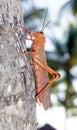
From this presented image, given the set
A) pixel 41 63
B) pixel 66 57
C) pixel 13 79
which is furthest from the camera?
pixel 66 57

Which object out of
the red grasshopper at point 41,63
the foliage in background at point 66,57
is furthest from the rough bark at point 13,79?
the foliage in background at point 66,57

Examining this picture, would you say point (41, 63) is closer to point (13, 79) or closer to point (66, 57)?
point (13, 79)

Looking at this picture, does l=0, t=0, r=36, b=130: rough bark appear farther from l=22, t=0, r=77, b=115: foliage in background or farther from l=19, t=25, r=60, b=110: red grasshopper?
l=22, t=0, r=77, b=115: foliage in background

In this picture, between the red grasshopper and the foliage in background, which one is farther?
the foliage in background

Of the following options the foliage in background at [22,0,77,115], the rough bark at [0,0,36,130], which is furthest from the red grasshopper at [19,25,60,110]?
the foliage in background at [22,0,77,115]

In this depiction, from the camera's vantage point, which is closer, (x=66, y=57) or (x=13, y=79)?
(x=13, y=79)

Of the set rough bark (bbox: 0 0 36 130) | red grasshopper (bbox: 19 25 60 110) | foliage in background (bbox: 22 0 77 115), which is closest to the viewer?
rough bark (bbox: 0 0 36 130)

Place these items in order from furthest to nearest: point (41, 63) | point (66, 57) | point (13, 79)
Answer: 1. point (66, 57)
2. point (41, 63)
3. point (13, 79)

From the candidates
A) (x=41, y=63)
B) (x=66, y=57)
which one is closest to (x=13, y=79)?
(x=41, y=63)

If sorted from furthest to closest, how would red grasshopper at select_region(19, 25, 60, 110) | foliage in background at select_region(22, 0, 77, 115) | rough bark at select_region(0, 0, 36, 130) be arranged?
foliage in background at select_region(22, 0, 77, 115) < red grasshopper at select_region(19, 25, 60, 110) < rough bark at select_region(0, 0, 36, 130)
